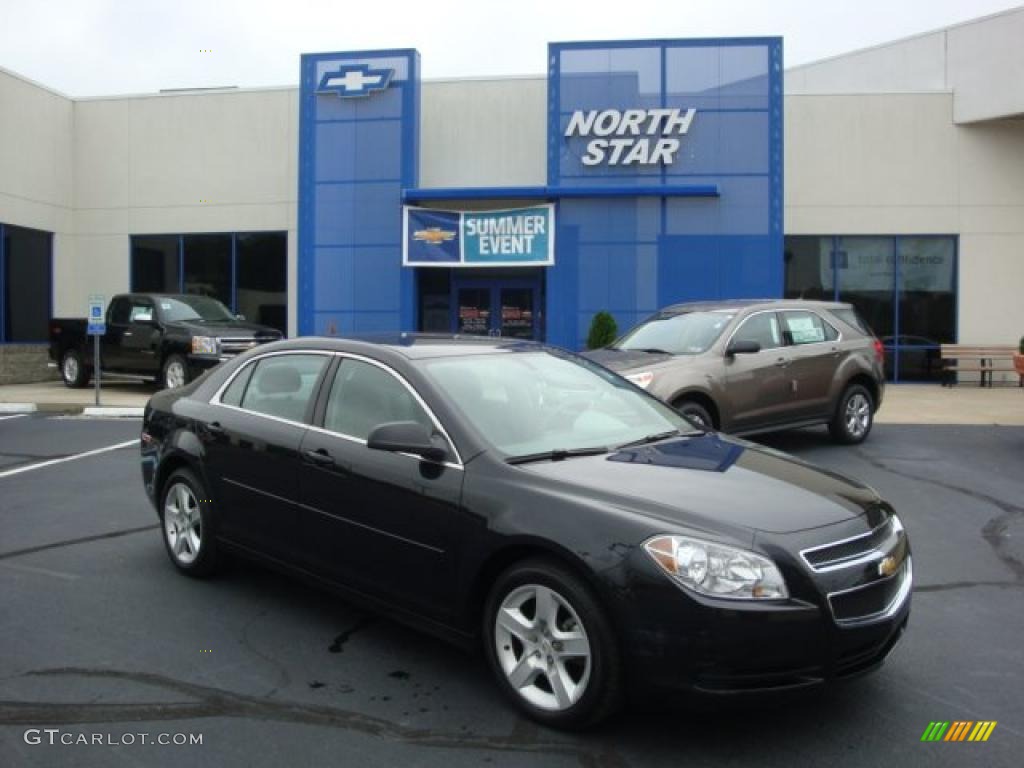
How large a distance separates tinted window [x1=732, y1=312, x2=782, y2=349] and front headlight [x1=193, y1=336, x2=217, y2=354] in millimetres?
9226

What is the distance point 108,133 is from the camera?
21.9 meters

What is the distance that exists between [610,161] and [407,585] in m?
15.6

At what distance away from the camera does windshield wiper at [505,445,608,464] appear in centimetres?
398

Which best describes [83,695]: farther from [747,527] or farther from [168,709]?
[747,527]

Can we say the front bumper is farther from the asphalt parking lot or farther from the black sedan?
the asphalt parking lot

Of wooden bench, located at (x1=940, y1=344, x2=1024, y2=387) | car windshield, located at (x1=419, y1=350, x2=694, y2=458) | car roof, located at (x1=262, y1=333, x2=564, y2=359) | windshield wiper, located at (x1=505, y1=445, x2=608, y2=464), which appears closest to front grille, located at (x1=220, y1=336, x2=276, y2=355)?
car roof, located at (x1=262, y1=333, x2=564, y2=359)

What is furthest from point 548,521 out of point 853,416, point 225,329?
point 225,329

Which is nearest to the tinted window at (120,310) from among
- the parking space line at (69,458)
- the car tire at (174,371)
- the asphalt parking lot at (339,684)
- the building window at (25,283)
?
the car tire at (174,371)

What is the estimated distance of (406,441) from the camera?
3.98 meters

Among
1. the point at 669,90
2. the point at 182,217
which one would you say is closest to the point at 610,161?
the point at 669,90

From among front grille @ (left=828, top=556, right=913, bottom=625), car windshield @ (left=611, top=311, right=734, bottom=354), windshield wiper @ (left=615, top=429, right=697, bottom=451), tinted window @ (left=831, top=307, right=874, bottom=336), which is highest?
tinted window @ (left=831, top=307, right=874, bottom=336)

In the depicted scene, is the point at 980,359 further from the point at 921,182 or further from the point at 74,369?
the point at 74,369

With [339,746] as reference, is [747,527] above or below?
above

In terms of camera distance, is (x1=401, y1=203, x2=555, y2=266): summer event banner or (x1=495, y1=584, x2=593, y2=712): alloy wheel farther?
(x1=401, y1=203, x2=555, y2=266): summer event banner
